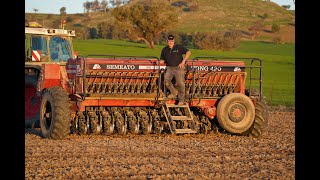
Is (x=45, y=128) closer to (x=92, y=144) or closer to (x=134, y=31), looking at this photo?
(x=92, y=144)

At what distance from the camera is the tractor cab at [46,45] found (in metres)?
19.0

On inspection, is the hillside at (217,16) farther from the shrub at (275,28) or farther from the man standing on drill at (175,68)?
the man standing on drill at (175,68)

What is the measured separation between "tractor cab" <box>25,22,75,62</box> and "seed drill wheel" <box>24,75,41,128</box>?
879 millimetres

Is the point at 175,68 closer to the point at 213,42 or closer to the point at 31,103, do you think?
the point at 31,103

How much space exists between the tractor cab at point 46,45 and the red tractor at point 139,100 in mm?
2121

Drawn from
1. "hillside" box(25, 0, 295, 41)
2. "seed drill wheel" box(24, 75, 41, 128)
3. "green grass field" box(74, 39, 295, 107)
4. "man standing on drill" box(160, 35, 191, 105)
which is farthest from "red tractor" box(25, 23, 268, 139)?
"hillside" box(25, 0, 295, 41)

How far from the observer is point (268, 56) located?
8212 centimetres

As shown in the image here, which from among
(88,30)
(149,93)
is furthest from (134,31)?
(149,93)

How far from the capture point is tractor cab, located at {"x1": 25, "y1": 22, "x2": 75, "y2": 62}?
19.0 metres

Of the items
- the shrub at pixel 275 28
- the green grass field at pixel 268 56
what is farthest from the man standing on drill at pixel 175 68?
the shrub at pixel 275 28

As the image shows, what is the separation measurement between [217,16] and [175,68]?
141 meters

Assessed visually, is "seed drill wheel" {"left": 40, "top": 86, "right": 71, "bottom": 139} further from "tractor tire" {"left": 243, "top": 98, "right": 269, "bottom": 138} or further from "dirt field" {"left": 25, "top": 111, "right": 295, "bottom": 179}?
"tractor tire" {"left": 243, "top": 98, "right": 269, "bottom": 138}

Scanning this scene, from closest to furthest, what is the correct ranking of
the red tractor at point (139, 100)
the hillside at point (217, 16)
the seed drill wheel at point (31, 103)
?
the red tractor at point (139, 100), the seed drill wheel at point (31, 103), the hillside at point (217, 16)
